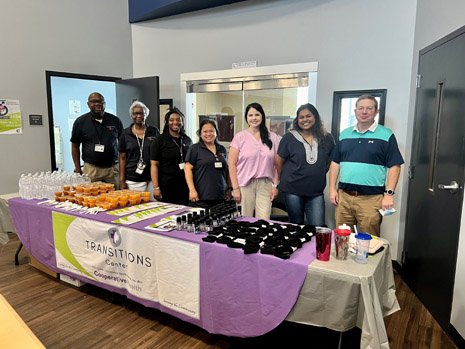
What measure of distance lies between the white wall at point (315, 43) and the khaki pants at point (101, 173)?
1534 millimetres

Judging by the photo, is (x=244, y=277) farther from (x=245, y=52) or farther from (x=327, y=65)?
(x=245, y=52)

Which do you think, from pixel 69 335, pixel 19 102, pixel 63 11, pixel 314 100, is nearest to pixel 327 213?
pixel 314 100

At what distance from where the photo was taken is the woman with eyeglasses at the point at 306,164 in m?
2.57

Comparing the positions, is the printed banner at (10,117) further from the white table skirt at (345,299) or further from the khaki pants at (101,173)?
the white table skirt at (345,299)

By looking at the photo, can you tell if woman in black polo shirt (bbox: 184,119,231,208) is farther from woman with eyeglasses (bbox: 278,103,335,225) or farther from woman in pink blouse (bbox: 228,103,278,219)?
woman with eyeglasses (bbox: 278,103,335,225)

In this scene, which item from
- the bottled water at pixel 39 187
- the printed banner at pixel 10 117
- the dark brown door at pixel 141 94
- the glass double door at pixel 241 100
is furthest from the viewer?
the dark brown door at pixel 141 94

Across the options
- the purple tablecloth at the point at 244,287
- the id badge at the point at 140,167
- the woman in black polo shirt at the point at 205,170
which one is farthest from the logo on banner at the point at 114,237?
the id badge at the point at 140,167

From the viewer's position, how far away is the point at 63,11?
4391 mm

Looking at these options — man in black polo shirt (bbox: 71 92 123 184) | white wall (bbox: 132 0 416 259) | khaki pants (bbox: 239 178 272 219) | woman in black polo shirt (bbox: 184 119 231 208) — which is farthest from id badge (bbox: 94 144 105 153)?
khaki pants (bbox: 239 178 272 219)

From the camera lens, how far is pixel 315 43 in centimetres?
364

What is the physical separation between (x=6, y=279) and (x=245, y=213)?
2.23 meters

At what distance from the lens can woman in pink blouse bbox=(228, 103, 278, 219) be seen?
271cm

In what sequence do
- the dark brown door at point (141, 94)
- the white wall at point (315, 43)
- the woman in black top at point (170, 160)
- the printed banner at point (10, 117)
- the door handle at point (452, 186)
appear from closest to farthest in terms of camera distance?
1. the door handle at point (452, 186)
2. the woman in black top at point (170, 160)
3. the white wall at point (315, 43)
4. the printed banner at point (10, 117)
5. the dark brown door at point (141, 94)

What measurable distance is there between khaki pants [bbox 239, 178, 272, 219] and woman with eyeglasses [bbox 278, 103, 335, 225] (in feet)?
0.49
